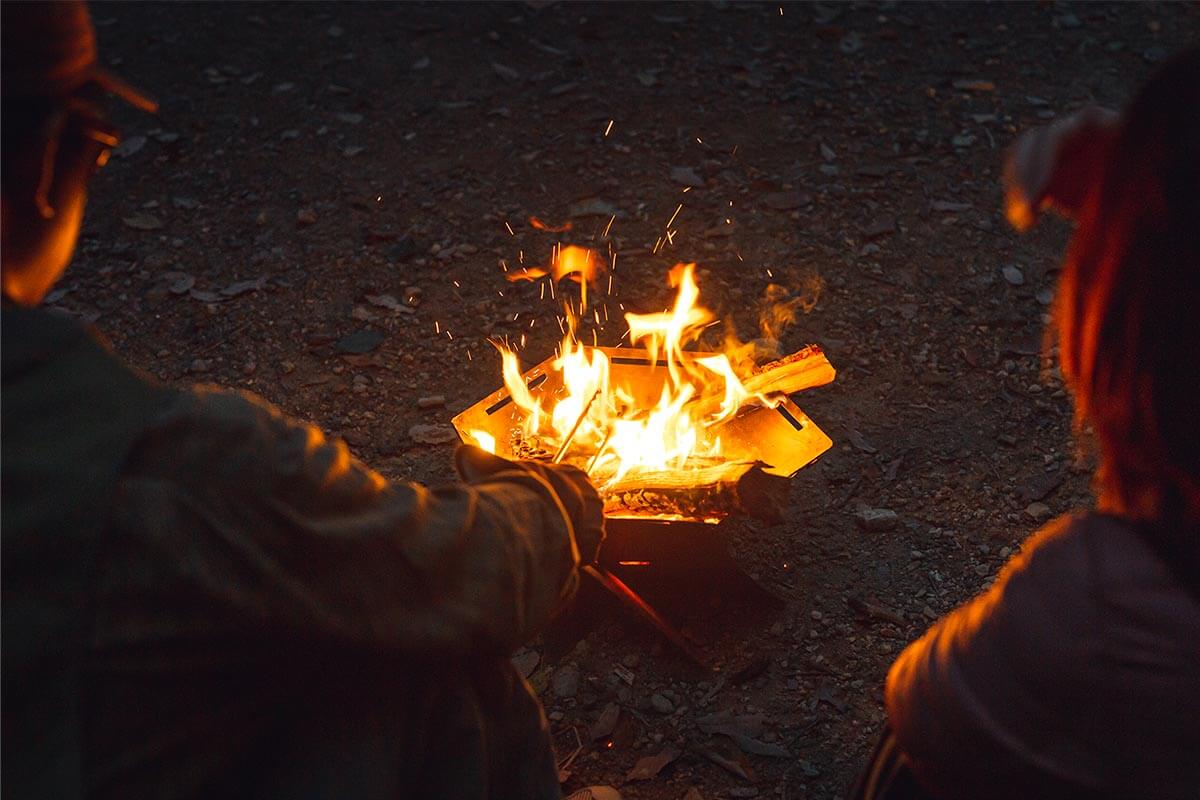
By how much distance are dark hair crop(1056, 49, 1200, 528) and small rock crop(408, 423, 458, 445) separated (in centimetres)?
274

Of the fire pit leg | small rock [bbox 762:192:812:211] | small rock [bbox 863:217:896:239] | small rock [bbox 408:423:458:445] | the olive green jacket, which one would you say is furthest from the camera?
small rock [bbox 762:192:812:211]

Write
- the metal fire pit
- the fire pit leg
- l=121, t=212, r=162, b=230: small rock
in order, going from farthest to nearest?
1. l=121, t=212, r=162, b=230: small rock
2. the fire pit leg
3. the metal fire pit

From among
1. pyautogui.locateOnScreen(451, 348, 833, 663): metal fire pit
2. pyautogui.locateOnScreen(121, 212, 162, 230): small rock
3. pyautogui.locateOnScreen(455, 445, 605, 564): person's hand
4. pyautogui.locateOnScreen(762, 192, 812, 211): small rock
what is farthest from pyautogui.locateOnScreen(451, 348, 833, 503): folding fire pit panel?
pyautogui.locateOnScreen(121, 212, 162, 230): small rock

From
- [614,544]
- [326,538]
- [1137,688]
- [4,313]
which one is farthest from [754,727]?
[4,313]

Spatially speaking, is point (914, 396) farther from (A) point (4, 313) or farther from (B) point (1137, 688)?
(A) point (4, 313)

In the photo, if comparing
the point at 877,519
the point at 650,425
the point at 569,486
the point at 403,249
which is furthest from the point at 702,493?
the point at 403,249

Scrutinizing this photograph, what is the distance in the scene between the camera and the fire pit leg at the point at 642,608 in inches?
111

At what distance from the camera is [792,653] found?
9.92 feet

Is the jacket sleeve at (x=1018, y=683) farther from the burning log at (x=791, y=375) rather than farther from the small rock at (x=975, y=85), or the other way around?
the small rock at (x=975, y=85)

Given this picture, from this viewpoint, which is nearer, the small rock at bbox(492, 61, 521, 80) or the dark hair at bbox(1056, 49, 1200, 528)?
the dark hair at bbox(1056, 49, 1200, 528)

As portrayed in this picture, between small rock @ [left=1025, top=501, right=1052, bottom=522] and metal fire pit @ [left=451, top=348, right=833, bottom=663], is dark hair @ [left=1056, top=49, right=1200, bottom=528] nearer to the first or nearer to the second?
metal fire pit @ [left=451, top=348, right=833, bottom=663]

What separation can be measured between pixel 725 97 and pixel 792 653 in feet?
11.7

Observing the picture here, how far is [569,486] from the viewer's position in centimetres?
200

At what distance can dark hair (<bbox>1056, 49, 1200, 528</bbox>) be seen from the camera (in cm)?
123
